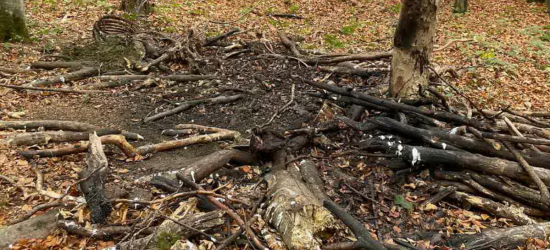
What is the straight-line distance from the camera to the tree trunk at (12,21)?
30.4 feet

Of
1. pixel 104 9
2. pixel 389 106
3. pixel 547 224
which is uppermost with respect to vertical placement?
pixel 104 9

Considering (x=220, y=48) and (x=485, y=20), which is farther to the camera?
(x=485, y=20)

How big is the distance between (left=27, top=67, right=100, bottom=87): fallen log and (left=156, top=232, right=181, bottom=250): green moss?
5.81 metres

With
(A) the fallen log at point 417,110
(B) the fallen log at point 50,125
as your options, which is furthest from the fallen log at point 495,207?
(B) the fallen log at point 50,125

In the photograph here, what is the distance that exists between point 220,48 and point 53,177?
21.0 ft

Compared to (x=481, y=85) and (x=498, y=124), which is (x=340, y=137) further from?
(x=481, y=85)

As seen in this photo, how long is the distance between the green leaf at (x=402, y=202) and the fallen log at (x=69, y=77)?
724 centimetres

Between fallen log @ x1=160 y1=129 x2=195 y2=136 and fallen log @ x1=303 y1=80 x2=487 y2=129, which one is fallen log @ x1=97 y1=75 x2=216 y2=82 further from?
fallen log @ x1=303 y1=80 x2=487 y2=129

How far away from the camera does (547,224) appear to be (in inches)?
164

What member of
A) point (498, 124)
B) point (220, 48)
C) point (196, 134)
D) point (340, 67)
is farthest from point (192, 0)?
point (498, 124)

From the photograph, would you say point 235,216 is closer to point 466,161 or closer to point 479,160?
point 466,161

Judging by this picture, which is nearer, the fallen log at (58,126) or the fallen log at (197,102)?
the fallen log at (58,126)

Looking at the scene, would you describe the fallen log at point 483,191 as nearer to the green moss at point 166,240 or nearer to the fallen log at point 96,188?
the green moss at point 166,240

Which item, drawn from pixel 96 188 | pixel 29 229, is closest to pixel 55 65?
pixel 96 188
